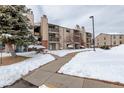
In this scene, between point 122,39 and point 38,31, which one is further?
point 122,39

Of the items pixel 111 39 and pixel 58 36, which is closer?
pixel 58 36

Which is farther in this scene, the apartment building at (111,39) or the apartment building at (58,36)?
the apartment building at (111,39)

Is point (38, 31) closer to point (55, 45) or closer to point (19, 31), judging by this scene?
point (55, 45)

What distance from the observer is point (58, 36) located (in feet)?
126

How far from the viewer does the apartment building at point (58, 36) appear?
31331mm

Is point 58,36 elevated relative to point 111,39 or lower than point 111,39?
elevated

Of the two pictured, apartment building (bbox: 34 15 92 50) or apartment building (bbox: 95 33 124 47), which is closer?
apartment building (bbox: 34 15 92 50)

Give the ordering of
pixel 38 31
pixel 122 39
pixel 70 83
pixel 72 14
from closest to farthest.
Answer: pixel 70 83, pixel 72 14, pixel 38 31, pixel 122 39

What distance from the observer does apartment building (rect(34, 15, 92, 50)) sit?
103 ft

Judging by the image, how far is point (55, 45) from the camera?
118ft
